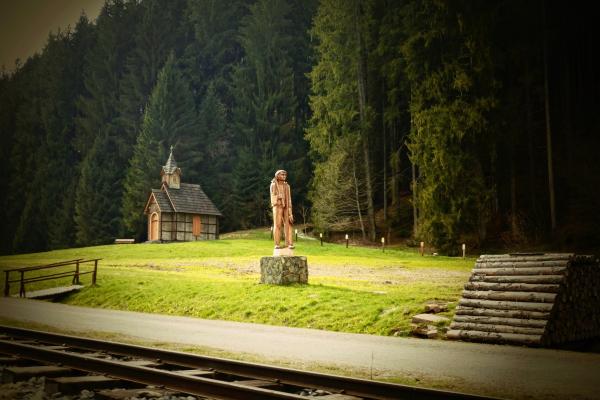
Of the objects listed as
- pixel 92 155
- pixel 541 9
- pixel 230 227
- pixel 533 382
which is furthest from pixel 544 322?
pixel 92 155

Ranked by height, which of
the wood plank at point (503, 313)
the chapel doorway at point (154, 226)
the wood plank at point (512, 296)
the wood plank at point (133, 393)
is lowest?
the wood plank at point (133, 393)

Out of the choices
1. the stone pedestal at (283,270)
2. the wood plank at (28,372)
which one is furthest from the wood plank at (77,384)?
the stone pedestal at (283,270)

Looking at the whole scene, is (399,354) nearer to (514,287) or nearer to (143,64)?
(514,287)

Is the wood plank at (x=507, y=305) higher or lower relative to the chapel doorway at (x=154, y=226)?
lower

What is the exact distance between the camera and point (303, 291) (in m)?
15.5

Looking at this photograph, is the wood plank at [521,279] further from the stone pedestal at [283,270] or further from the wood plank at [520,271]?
the stone pedestal at [283,270]

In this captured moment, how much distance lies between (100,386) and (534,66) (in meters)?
35.6

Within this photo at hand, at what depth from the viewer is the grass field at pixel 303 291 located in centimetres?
1280

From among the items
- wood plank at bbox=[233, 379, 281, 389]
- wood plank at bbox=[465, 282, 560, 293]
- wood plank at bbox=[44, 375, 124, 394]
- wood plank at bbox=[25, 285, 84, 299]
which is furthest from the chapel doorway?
wood plank at bbox=[233, 379, 281, 389]

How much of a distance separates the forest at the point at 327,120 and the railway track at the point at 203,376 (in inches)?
928

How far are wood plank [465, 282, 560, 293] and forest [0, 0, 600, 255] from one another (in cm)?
1784

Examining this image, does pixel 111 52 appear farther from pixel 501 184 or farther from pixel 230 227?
Answer: pixel 501 184

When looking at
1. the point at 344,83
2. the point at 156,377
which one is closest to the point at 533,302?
the point at 156,377

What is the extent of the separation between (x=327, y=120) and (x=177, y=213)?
14.6 m
